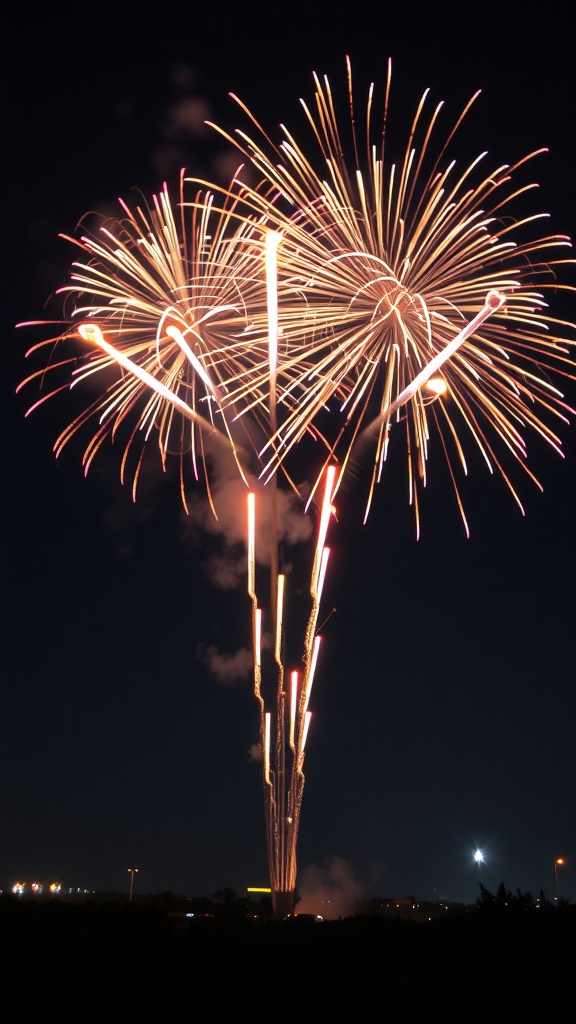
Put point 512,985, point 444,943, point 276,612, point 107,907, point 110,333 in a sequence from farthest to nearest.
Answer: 1. point 107,907
2. point 276,612
3. point 110,333
4. point 444,943
5. point 512,985

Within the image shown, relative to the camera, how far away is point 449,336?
17.2 metres

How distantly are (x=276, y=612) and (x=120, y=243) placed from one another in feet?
23.9

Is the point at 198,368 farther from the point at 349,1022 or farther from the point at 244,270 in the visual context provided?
the point at 349,1022

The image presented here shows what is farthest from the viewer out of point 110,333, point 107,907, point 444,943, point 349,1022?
point 107,907

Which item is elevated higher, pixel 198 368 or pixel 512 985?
pixel 198 368

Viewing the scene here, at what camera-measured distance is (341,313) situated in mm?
16906

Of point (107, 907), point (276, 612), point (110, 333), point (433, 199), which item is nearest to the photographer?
point (433, 199)

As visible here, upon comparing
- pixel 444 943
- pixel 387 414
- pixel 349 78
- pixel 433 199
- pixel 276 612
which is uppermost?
pixel 349 78

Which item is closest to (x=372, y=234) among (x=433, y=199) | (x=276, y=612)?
(x=433, y=199)

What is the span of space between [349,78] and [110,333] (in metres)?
5.84

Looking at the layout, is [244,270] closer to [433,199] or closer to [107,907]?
[433,199]

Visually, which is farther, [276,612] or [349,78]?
[276,612]

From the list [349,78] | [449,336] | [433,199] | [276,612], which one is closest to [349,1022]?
[276,612]

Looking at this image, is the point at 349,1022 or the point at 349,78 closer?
the point at 349,1022
